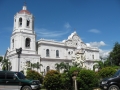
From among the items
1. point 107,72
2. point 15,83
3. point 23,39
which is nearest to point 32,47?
point 23,39

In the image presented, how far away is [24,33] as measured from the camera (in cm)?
4128

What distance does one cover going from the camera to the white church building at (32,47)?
133ft

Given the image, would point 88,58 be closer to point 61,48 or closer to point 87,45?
point 87,45

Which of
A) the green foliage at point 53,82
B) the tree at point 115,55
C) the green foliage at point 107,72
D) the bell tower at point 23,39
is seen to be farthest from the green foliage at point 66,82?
the tree at point 115,55

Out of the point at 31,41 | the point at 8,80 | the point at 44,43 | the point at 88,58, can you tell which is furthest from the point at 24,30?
the point at 8,80

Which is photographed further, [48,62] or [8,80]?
[48,62]

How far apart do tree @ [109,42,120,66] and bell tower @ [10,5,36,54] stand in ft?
Answer: 72.6

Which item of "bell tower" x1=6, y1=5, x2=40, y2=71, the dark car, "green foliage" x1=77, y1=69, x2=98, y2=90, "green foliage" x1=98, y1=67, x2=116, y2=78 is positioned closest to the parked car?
"green foliage" x1=77, y1=69, x2=98, y2=90

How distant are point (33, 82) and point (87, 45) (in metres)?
45.7

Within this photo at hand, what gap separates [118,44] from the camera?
48.6 metres

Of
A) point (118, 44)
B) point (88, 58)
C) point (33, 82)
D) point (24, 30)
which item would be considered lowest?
point (33, 82)

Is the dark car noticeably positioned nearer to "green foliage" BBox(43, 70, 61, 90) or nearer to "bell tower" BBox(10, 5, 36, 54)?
"green foliage" BBox(43, 70, 61, 90)

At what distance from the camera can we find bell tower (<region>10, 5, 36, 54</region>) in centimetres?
4081

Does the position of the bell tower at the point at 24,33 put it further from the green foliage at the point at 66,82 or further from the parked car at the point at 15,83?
the parked car at the point at 15,83
